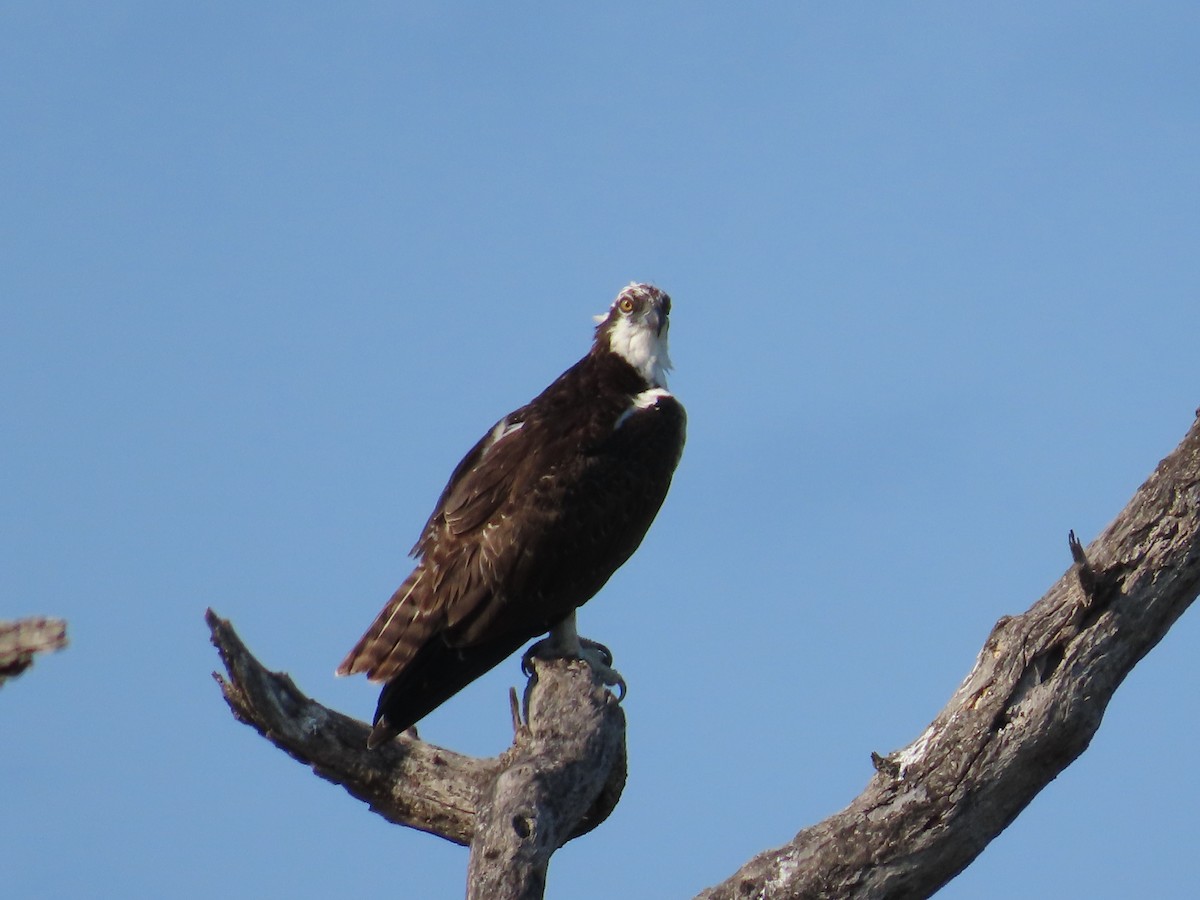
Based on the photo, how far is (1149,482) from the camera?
19.8ft

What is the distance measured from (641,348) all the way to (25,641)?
558cm

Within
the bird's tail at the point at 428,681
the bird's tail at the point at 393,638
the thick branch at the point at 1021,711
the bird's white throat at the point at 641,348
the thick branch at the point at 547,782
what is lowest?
the thick branch at the point at 1021,711

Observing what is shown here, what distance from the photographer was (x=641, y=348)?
363 inches

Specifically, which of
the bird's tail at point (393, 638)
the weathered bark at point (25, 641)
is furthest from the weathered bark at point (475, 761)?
the weathered bark at point (25, 641)

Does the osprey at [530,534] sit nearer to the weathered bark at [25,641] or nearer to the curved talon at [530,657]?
the curved talon at [530,657]

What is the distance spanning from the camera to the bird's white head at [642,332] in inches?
362

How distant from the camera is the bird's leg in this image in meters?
8.19

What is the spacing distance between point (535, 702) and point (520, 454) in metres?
1.56

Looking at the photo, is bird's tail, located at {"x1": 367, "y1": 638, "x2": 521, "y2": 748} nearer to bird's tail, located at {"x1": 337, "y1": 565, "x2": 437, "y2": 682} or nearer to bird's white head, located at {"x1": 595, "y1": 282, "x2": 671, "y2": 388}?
bird's tail, located at {"x1": 337, "y1": 565, "x2": 437, "y2": 682}

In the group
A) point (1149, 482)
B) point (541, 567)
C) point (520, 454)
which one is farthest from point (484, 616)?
point (1149, 482)

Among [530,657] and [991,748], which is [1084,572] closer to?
[991,748]

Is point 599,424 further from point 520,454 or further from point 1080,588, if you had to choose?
point 1080,588

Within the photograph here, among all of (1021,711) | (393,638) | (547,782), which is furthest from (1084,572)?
(393,638)

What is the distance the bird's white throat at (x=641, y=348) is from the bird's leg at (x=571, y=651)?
1.48m
